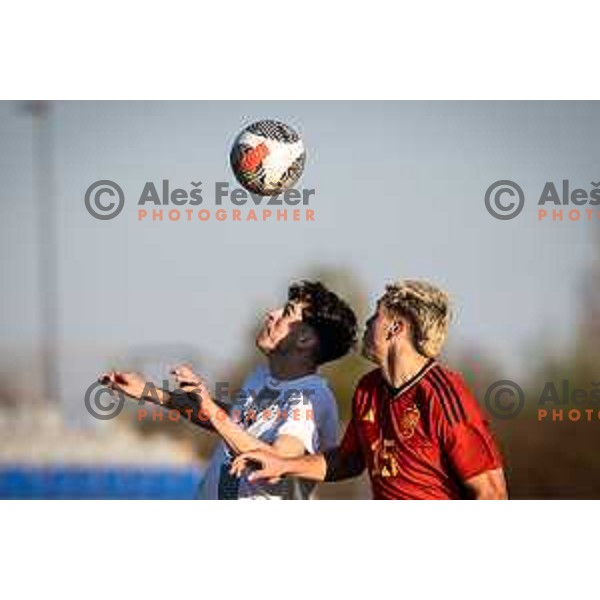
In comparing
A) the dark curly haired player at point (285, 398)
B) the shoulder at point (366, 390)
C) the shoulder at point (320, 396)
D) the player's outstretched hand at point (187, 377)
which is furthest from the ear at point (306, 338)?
the player's outstretched hand at point (187, 377)

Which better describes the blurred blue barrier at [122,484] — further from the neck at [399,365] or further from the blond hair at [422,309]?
the blond hair at [422,309]

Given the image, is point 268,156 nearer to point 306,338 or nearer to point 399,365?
point 306,338

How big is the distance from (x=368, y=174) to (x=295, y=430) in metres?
0.98

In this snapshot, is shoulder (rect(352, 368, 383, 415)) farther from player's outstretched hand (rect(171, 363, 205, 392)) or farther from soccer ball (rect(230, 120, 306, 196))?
soccer ball (rect(230, 120, 306, 196))

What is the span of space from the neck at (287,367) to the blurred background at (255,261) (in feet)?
0.25

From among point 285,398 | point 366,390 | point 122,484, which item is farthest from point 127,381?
point 366,390

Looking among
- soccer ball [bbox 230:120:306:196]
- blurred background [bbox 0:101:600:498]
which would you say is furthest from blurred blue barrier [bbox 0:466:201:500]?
soccer ball [bbox 230:120:306:196]

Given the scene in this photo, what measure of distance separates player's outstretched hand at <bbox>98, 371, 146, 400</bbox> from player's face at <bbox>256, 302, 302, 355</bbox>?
0.46 meters

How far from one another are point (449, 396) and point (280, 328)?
0.67 meters

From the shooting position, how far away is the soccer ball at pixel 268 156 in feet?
19.5

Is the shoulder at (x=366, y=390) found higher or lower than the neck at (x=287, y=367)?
lower

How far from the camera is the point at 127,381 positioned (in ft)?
19.9
